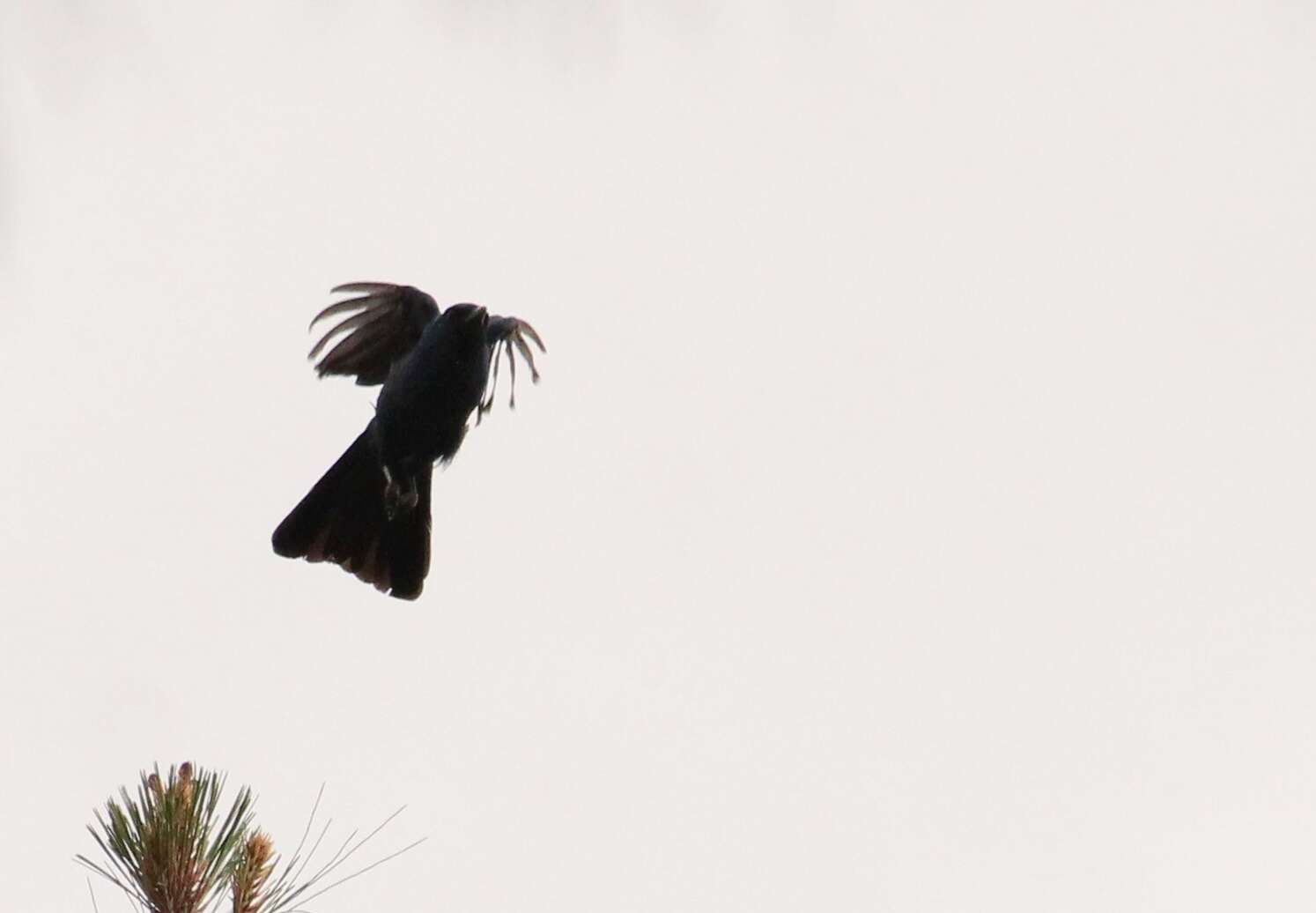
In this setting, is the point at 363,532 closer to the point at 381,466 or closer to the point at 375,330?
the point at 381,466

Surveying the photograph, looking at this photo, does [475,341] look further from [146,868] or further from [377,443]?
[146,868]

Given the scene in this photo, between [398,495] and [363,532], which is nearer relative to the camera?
[398,495]

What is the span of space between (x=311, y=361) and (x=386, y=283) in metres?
0.51

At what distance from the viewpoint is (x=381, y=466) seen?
752 centimetres

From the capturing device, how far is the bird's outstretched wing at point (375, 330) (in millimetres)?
7652

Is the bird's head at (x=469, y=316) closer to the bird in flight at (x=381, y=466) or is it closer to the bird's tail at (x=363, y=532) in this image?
the bird in flight at (x=381, y=466)

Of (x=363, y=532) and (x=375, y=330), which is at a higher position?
(x=375, y=330)

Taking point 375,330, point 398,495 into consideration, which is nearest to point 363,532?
point 398,495

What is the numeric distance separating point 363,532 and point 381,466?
34cm

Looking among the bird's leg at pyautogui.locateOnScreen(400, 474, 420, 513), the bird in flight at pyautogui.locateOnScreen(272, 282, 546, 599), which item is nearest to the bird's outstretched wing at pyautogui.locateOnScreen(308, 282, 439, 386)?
the bird in flight at pyautogui.locateOnScreen(272, 282, 546, 599)

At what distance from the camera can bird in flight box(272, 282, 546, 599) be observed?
7359 millimetres

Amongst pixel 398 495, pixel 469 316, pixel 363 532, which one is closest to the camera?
pixel 469 316

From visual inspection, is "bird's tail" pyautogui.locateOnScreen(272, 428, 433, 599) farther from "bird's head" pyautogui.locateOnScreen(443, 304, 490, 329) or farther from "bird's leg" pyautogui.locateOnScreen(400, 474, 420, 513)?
"bird's head" pyautogui.locateOnScreen(443, 304, 490, 329)

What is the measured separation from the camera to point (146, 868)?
4.52 meters
